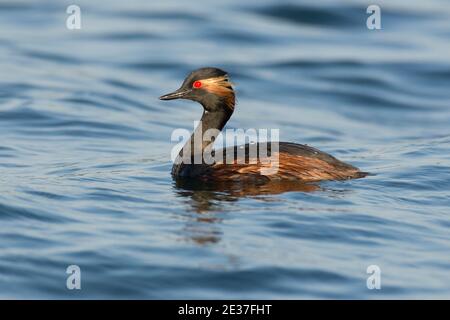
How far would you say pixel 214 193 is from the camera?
9852 mm

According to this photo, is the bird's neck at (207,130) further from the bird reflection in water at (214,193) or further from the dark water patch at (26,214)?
the dark water patch at (26,214)

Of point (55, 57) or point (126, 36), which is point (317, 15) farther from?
point (55, 57)

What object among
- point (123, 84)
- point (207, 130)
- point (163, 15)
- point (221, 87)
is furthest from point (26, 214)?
point (163, 15)

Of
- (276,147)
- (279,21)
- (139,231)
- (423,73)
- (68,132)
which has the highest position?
(279,21)

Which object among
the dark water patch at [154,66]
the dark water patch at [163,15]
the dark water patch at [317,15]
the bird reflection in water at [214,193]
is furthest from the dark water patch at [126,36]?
the bird reflection in water at [214,193]

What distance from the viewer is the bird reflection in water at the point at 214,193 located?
8.83 m

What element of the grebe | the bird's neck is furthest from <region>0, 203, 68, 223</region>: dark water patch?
the bird's neck

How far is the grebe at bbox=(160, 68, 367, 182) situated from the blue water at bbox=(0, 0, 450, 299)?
9.2 inches

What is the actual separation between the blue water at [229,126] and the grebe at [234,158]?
234 millimetres

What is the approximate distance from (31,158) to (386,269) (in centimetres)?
542

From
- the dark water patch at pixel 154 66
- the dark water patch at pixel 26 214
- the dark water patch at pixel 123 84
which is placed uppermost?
the dark water patch at pixel 154 66

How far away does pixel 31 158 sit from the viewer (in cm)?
1196
